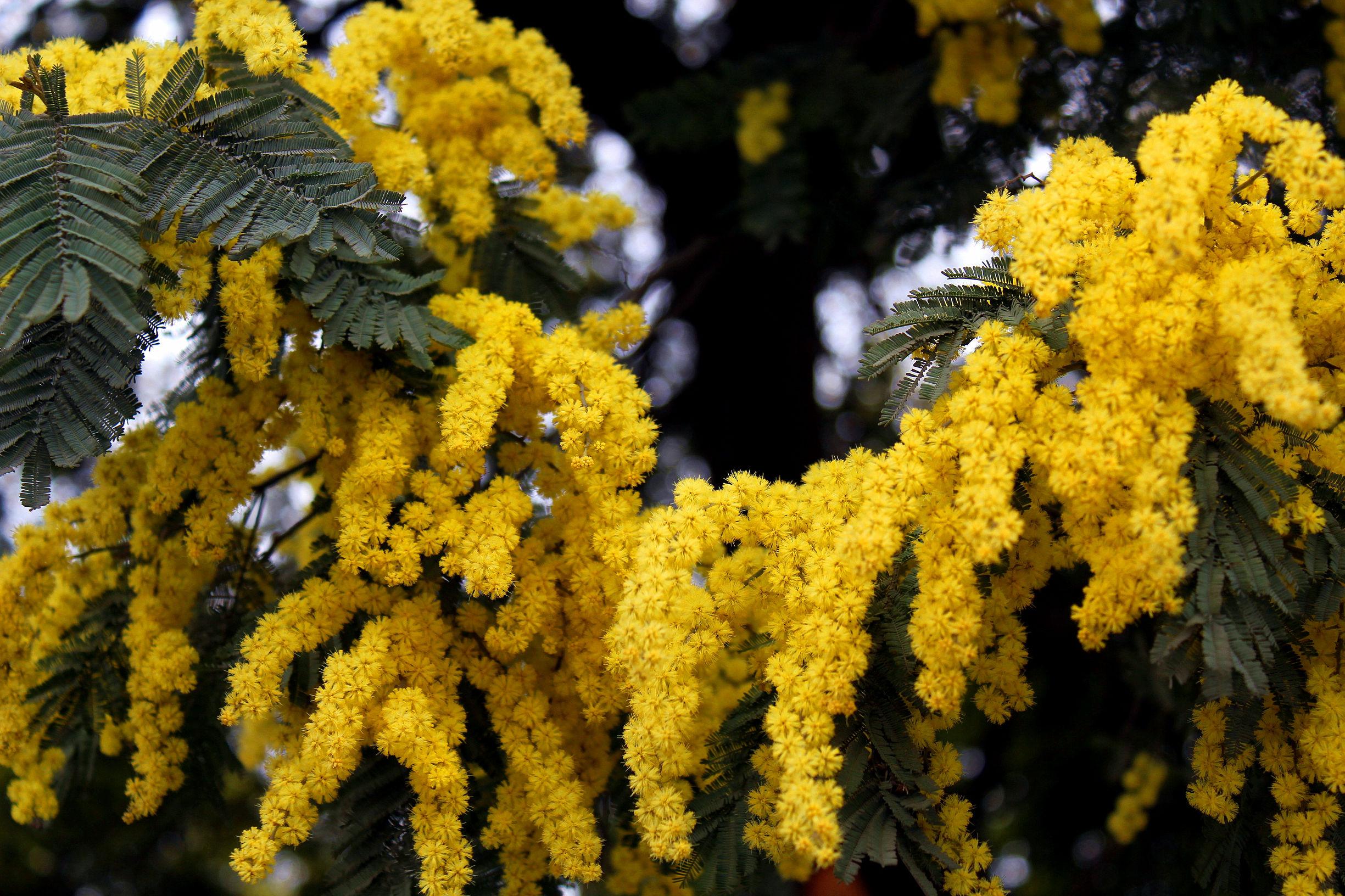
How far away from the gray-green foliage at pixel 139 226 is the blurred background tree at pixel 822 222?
433mm

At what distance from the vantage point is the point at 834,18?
6219 mm

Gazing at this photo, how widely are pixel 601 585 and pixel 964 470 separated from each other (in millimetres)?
1065

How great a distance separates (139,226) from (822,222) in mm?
3625

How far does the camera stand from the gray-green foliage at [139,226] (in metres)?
2.51

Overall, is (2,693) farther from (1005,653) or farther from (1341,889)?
(1341,889)

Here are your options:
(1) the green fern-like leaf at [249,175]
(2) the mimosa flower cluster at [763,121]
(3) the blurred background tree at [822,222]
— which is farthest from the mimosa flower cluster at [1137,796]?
(1) the green fern-like leaf at [249,175]

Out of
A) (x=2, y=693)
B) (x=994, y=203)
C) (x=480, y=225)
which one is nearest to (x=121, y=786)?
(x=2, y=693)

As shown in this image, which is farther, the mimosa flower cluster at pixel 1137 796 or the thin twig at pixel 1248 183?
the mimosa flower cluster at pixel 1137 796

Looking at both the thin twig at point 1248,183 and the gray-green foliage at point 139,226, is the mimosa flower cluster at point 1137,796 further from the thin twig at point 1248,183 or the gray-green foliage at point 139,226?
the gray-green foliage at point 139,226

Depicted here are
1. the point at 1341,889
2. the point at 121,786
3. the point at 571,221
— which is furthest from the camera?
the point at 121,786

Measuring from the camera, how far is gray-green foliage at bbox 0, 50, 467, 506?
2512 millimetres

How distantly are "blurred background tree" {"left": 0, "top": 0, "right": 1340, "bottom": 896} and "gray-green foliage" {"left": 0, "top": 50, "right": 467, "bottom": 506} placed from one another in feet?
1.42

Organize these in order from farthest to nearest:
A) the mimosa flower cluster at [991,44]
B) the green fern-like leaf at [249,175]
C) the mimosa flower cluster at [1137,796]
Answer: the mimosa flower cluster at [1137,796] < the mimosa flower cluster at [991,44] < the green fern-like leaf at [249,175]

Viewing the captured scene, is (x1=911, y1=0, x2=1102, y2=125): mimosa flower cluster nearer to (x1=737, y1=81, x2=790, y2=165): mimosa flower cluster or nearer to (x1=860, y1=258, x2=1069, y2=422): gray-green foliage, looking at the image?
(x1=737, y1=81, x2=790, y2=165): mimosa flower cluster
